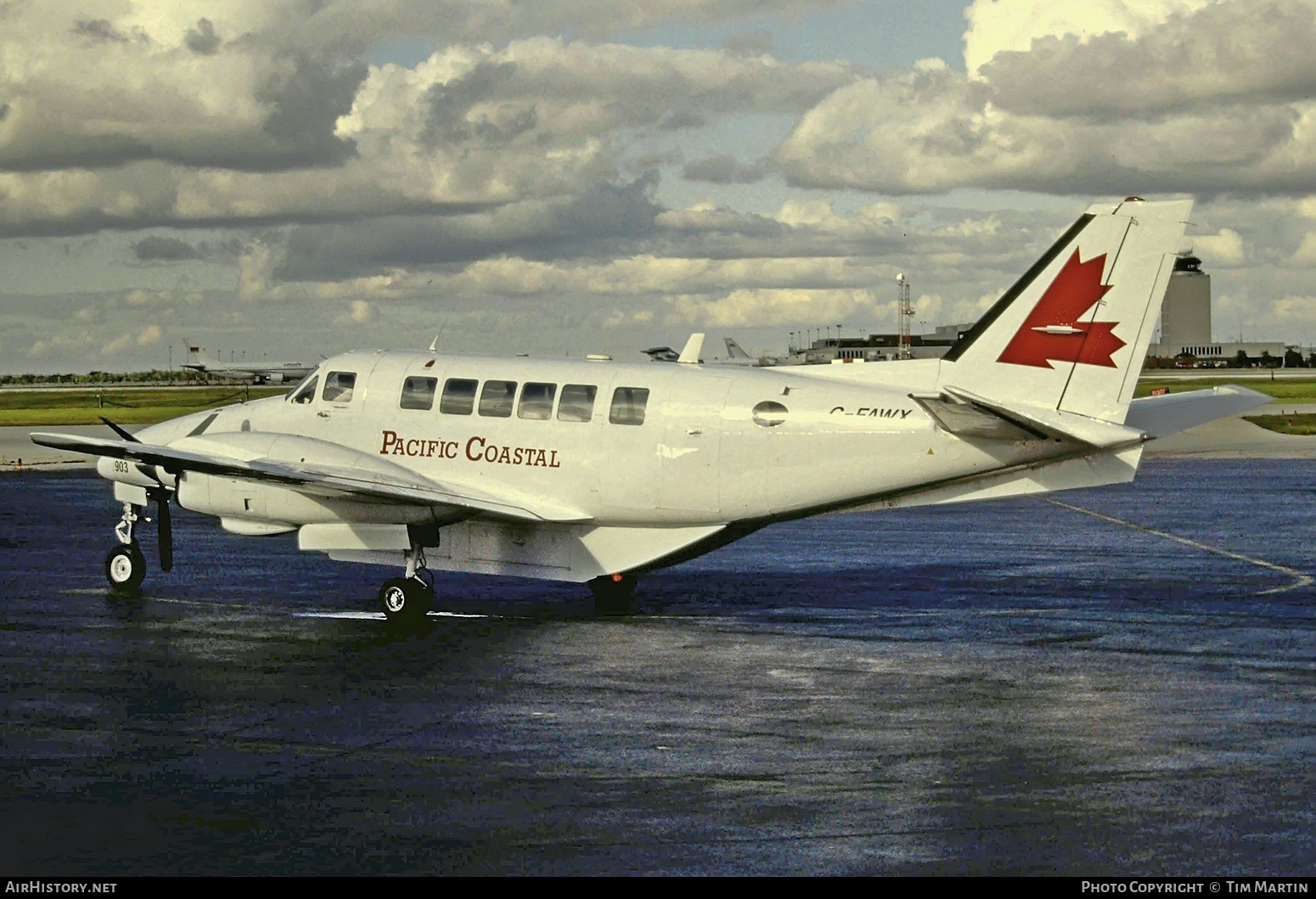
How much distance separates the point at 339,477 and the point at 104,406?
8392 cm

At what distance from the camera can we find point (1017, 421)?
18203 mm

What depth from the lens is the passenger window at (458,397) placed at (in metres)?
22.0

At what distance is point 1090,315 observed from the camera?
19.1 meters

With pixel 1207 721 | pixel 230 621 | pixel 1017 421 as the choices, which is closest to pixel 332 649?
pixel 230 621

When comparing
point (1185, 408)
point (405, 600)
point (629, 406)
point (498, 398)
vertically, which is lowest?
point (405, 600)

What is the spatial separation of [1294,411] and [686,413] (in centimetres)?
7289

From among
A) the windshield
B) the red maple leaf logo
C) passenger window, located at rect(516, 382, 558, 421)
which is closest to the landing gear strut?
the windshield

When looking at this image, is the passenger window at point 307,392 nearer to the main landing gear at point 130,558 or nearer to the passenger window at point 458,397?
the passenger window at point 458,397

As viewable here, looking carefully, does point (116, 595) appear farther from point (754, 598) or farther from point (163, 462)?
point (754, 598)

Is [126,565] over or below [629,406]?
below

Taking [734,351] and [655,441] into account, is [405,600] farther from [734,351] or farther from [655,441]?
[734,351]

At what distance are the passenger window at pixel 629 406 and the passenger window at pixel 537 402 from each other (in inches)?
38.7

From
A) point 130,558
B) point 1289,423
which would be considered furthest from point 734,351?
point 130,558
